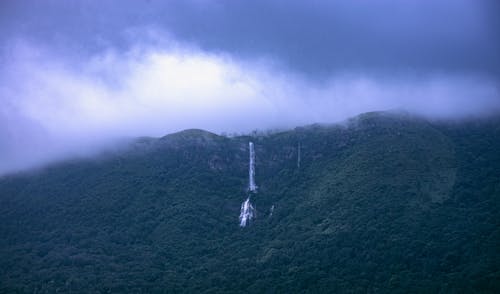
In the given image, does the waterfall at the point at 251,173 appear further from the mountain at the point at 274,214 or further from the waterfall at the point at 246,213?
the waterfall at the point at 246,213

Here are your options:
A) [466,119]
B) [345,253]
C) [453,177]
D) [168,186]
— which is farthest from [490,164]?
[168,186]

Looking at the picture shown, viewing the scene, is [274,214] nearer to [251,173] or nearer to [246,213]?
[246,213]

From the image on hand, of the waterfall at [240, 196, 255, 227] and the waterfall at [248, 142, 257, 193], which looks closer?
the waterfall at [240, 196, 255, 227]

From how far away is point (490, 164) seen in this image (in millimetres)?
155500

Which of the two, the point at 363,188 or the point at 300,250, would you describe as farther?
the point at 363,188

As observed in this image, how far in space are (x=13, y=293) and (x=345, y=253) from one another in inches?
2649

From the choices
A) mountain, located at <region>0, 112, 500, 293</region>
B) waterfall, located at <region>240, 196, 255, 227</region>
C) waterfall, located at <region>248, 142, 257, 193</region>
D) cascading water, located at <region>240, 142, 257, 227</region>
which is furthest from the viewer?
waterfall, located at <region>248, 142, 257, 193</region>

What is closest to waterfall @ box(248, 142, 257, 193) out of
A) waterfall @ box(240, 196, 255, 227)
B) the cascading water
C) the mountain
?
the cascading water

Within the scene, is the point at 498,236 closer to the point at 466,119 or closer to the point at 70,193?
the point at 466,119

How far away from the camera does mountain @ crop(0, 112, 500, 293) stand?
129875mm

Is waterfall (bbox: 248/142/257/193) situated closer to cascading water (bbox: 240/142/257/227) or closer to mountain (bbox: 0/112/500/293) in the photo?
cascading water (bbox: 240/142/257/227)

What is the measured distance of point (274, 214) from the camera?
16138 centimetres

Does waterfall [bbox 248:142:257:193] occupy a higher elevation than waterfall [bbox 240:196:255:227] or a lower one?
higher

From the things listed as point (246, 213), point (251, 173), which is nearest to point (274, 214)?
point (246, 213)
